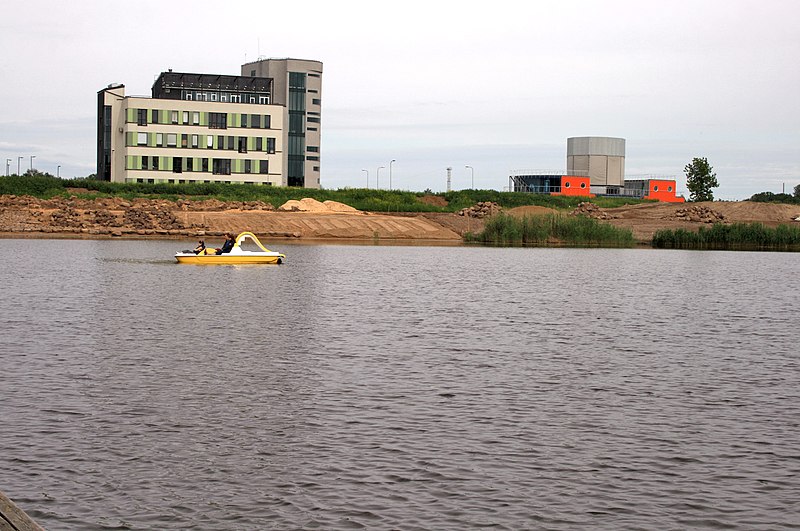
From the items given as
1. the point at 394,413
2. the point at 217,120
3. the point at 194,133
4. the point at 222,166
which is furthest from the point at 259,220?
the point at 394,413

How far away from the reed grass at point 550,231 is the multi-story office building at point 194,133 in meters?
46.8

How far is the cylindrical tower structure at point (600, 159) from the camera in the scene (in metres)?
190

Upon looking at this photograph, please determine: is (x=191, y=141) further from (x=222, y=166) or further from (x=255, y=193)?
(x=255, y=193)

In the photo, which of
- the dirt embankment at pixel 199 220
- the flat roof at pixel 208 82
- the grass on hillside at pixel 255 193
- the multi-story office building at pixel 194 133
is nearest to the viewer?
the dirt embankment at pixel 199 220

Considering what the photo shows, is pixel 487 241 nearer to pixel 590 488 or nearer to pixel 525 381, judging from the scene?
pixel 525 381

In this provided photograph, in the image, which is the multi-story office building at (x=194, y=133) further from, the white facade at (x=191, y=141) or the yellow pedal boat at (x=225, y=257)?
the yellow pedal boat at (x=225, y=257)

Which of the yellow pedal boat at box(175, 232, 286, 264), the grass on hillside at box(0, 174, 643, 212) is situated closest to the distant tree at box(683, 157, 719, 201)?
the grass on hillside at box(0, 174, 643, 212)

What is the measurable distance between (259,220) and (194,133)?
40.4 metres

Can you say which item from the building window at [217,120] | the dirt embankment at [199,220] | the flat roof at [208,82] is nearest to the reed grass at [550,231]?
the dirt embankment at [199,220]

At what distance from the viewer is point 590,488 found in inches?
563

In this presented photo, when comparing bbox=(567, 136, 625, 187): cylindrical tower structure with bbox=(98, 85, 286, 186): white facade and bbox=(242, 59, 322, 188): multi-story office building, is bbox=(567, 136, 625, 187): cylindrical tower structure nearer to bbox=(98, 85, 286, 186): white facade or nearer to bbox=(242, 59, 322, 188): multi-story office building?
bbox=(242, 59, 322, 188): multi-story office building

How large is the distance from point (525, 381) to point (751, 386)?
4.94m

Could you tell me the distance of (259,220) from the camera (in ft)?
327

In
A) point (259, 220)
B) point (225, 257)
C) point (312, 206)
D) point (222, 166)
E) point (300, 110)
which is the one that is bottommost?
point (225, 257)
